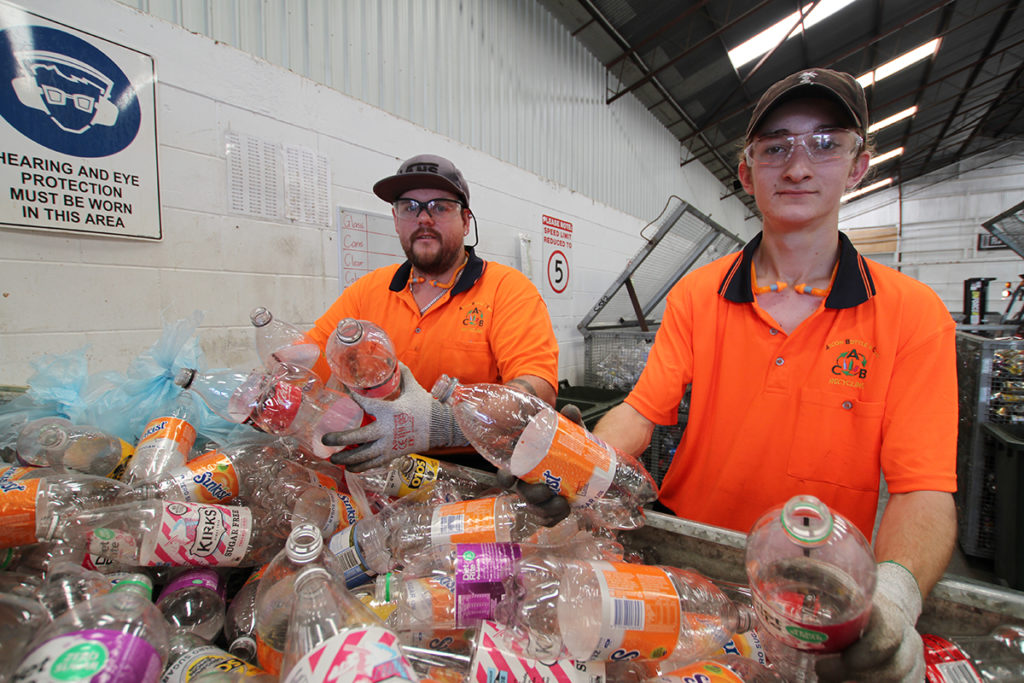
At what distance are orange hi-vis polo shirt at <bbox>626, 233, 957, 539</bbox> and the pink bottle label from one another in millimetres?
1136

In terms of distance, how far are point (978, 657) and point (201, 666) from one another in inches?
50.0

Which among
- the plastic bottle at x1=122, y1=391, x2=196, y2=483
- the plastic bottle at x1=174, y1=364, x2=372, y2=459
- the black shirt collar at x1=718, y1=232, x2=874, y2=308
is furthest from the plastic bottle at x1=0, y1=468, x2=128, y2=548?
the black shirt collar at x1=718, y1=232, x2=874, y2=308

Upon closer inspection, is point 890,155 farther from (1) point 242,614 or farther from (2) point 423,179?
(1) point 242,614

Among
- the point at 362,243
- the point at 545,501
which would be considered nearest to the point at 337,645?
the point at 545,501

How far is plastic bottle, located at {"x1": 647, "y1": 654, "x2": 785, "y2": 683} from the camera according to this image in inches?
A: 25.1

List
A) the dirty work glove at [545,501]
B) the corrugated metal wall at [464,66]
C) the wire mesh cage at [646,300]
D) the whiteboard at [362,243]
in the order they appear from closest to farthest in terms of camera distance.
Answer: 1. the dirty work glove at [545,501]
2. the corrugated metal wall at [464,66]
3. the whiteboard at [362,243]
4. the wire mesh cage at [646,300]

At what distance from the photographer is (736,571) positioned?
934 mm

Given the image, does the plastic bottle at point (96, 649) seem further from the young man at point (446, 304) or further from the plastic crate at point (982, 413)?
the plastic crate at point (982, 413)

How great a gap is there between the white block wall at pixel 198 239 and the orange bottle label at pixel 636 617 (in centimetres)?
232

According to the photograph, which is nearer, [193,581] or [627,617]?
[627,617]

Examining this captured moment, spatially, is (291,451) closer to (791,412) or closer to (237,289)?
(237,289)

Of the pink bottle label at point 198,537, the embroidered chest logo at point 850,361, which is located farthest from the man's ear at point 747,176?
the pink bottle label at point 198,537

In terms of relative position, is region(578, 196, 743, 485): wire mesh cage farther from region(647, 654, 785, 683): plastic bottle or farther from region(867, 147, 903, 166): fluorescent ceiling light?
region(867, 147, 903, 166): fluorescent ceiling light

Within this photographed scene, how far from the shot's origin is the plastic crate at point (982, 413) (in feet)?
9.44
